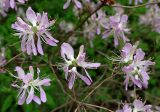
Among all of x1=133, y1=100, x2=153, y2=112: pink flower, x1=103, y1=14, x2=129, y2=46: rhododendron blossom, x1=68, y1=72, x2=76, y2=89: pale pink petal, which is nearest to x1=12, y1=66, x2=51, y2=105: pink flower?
x1=68, y1=72, x2=76, y2=89: pale pink petal

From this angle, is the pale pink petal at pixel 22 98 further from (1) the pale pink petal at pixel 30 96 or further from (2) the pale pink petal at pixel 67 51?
(2) the pale pink petal at pixel 67 51

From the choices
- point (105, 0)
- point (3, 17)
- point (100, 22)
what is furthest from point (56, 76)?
point (3, 17)

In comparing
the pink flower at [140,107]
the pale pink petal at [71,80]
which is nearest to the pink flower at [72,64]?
the pale pink petal at [71,80]

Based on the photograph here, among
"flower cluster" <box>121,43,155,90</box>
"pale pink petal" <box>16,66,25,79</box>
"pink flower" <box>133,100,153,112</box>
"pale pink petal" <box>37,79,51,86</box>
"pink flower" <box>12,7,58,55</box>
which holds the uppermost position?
"pink flower" <box>12,7,58,55</box>

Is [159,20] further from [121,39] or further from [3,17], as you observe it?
[3,17]

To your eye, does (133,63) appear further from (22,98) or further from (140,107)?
(22,98)

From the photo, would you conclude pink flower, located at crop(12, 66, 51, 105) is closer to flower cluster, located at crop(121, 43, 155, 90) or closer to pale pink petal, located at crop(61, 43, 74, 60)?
pale pink petal, located at crop(61, 43, 74, 60)
